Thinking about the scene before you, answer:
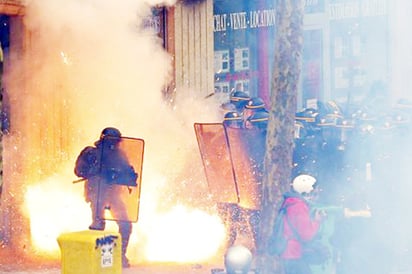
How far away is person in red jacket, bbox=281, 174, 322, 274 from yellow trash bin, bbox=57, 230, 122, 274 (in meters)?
1.77

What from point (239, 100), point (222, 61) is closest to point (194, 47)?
point (239, 100)

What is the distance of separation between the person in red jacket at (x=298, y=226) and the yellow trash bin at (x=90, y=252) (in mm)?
1769

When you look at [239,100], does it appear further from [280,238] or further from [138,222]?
[280,238]

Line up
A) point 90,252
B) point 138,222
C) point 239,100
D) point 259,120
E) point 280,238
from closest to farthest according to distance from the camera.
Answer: point 280,238 < point 90,252 < point 259,120 < point 239,100 < point 138,222

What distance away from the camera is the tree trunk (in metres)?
10.8

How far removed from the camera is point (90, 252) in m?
9.21

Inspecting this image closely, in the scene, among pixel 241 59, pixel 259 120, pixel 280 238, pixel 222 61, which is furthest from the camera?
pixel 241 59

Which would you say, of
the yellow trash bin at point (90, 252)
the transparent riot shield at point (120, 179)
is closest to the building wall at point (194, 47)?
the transparent riot shield at point (120, 179)

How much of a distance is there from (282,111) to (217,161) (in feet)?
6.93

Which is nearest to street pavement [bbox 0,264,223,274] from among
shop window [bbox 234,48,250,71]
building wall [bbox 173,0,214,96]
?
building wall [bbox 173,0,214,96]

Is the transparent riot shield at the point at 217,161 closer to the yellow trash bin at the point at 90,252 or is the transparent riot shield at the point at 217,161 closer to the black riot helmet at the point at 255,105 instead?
the black riot helmet at the point at 255,105

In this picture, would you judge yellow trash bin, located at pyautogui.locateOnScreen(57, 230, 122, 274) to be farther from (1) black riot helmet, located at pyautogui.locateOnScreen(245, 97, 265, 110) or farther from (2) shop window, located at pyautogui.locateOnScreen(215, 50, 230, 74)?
(2) shop window, located at pyautogui.locateOnScreen(215, 50, 230, 74)

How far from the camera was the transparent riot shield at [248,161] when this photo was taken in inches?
486

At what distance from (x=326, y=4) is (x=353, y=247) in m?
7.26
